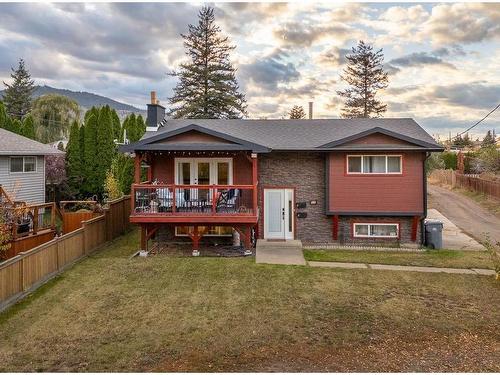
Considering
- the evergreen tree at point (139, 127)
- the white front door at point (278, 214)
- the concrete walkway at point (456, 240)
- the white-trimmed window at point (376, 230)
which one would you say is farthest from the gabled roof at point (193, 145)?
the evergreen tree at point (139, 127)

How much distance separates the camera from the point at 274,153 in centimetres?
1554

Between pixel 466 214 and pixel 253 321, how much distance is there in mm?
22233

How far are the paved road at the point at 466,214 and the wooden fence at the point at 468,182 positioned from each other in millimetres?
1392

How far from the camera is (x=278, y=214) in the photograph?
617 inches

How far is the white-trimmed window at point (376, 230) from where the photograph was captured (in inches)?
606

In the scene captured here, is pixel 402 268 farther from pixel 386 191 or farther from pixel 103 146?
pixel 103 146

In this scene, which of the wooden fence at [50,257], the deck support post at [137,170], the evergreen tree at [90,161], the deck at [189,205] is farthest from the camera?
the evergreen tree at [90,161]

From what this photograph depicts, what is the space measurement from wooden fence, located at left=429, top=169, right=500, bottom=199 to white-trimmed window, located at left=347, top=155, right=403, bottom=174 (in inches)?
705

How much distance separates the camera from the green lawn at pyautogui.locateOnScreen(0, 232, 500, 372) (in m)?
6.16

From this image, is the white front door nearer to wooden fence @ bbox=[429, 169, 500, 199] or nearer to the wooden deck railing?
the wooden deck railing

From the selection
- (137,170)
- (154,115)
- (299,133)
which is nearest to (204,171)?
(137,170)

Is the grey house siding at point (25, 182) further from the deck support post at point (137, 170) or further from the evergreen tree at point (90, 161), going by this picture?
Result: the deck support post at point (137, 170)

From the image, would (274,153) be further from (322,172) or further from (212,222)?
(212,222)

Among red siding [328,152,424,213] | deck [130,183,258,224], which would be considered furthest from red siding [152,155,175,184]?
red siding [328,152,424,213]
